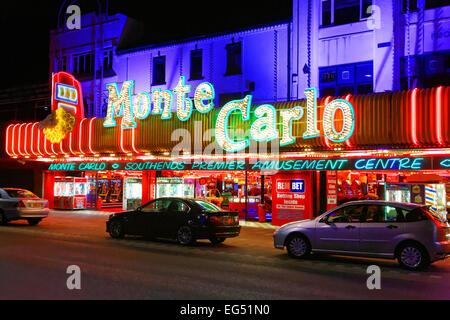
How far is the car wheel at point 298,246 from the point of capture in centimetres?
1233

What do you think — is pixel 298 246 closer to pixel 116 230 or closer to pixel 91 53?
pixel 116 230

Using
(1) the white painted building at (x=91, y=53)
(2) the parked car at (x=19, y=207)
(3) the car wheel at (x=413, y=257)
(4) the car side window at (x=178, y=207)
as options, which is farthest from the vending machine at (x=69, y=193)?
(3) the car wheel at (x=413, y=257)

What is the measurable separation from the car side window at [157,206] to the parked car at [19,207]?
6.86 m

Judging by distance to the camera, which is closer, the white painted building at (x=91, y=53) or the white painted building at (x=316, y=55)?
the white painted building at (x=316, y=55)

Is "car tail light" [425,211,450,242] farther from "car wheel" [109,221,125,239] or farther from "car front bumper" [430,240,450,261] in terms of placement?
"car wheel" [109,221,125,239]

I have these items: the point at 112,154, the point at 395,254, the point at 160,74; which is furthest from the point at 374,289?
the point at 160,74

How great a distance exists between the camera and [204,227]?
47.3 ft

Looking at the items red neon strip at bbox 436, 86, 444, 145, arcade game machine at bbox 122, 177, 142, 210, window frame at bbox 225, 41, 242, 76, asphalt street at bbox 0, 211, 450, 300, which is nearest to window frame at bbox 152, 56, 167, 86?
window frame at bbox 225, 41, 242, 76

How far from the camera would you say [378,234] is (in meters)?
Answer: 11.4

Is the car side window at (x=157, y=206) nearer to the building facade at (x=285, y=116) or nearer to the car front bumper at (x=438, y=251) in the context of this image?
the building facade at (x=285, y=116)

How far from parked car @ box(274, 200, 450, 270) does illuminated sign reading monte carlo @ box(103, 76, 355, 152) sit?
5.84 metres

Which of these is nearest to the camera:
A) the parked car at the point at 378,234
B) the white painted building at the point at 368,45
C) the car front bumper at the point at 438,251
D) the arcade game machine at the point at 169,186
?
the car front bumper at the point at 438,251

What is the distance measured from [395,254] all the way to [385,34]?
38.5ft

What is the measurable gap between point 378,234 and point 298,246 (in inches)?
86.5
